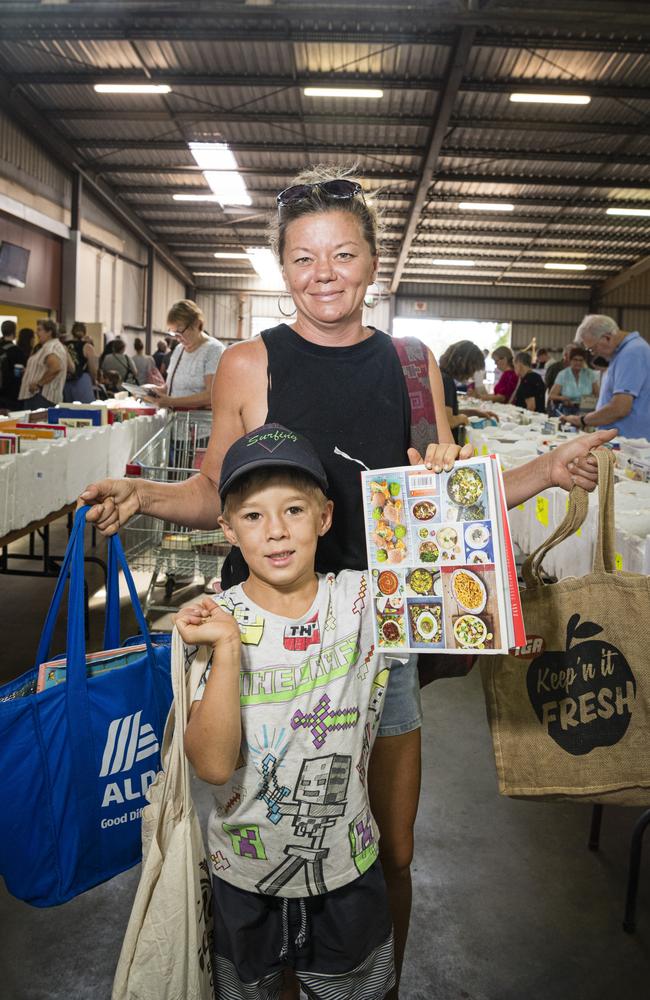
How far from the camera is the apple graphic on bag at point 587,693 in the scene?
4.86 feet

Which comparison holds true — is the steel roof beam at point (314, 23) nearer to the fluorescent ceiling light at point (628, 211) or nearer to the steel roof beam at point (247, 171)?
the steel roof beam at point (247, 171)

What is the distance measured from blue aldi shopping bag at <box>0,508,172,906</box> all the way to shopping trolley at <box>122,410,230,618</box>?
2.57m

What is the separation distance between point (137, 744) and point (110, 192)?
679 inches

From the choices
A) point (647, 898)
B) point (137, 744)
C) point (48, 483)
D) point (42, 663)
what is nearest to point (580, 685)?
point (137, 744)

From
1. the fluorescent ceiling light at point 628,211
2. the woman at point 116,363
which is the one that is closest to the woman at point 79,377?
the woman at point 116,363

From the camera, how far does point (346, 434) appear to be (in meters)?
1.51

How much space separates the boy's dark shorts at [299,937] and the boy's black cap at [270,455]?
687 millimetres

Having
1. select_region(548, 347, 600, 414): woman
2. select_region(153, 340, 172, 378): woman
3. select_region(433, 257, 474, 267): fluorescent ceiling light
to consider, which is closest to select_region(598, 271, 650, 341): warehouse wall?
select_region(433, 257, 474, 267): fluorescent ceiling light

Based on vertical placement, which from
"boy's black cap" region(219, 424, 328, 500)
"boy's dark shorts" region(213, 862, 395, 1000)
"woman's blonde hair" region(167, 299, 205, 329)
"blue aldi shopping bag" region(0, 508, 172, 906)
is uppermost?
"woman's blonde hair" region(167, 299, 205, 329)

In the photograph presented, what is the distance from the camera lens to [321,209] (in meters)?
1.50

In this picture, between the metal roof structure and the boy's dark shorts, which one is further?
the metal roof structure

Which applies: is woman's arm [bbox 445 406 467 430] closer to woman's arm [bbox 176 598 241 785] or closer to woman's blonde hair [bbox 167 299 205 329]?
woman's blonde hair [bbox 167 299 205 329]

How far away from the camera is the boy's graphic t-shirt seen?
51.8 inches

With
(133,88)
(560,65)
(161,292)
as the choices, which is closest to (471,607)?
(560,65)
